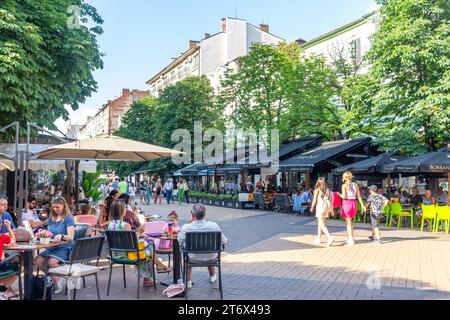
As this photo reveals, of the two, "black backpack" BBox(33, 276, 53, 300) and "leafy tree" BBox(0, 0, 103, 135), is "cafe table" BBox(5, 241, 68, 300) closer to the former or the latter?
"black backpack" BBox(33, 276, 53, 300)

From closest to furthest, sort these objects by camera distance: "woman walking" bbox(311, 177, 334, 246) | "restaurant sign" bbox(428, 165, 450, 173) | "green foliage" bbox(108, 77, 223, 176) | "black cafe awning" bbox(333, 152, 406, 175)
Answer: "woman walking" bbox(311, 177, 334, 246), "restaurant sign" bbox(428, 165, 450, 173), "black cafe awning" bbox(333, 152, 406, 175), "green foliage" bbox(108, 77, 223, 176)

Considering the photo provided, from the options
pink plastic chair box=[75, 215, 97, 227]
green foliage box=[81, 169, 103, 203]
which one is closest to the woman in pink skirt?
pink plastic chair box=[75, 215, 97, 227]

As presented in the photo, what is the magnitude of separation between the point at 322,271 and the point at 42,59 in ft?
28.2

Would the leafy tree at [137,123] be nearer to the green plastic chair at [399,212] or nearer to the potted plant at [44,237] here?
the green plastic chair at [399,212]

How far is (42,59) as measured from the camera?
11648 mm

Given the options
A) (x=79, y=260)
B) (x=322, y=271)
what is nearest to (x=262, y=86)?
(x=322, y=271)

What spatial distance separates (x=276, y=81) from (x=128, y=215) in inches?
855

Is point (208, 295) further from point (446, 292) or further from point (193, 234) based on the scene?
point (446, 292)

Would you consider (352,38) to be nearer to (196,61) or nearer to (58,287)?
(196,61)

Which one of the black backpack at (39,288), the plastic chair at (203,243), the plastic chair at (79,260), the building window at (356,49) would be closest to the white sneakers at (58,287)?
the black backpack at (39,288)

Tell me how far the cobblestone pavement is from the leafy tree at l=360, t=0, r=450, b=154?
6576 mm

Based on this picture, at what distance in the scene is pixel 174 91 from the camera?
41188 mm

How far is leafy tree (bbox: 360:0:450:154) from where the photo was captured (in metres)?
18.1

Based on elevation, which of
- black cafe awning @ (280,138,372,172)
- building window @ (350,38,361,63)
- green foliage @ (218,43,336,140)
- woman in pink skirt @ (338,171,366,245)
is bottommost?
woman in pink skirt @ (338,171,366,245)
